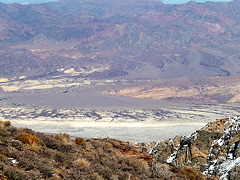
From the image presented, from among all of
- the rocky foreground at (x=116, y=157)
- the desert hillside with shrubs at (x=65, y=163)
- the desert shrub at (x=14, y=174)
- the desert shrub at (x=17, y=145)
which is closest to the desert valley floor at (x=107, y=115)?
the rocky foreground at (x=116, y=157)

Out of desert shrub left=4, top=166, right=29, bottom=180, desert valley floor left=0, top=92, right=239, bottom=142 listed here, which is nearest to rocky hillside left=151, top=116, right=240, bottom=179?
desert shrub left=4, top=166, right=29, bottom=180

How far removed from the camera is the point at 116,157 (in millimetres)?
11055

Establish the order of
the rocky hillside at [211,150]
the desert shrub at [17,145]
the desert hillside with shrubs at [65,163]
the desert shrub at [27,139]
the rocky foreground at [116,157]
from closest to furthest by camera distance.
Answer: the desert hillside with shrubs at [65,163]
the rocky foreground at [116,157]
the desert shrub at [17,145]
the desert shrub at [27,139]
the rocky hillside at [211,150]

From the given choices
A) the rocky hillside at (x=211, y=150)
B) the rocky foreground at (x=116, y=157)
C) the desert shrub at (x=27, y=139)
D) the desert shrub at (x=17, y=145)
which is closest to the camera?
the rocky foreground at (x=116, y=157)

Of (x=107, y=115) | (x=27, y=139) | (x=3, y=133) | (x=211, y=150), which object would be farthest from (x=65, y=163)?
(x=107, y=115)

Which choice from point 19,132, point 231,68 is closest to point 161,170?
point 19,132

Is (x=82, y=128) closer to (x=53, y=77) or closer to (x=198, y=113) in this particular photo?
(x=198, y=113)

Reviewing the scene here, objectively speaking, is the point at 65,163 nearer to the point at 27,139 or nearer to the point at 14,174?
the point at 27,139

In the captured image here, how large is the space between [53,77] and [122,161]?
166 metres

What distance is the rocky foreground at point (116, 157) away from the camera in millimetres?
8469

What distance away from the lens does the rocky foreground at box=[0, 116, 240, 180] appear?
8.47 m

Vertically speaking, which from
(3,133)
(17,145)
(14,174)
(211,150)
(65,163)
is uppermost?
(3,133)

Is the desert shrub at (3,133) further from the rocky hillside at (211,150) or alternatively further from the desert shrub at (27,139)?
the rocky hillside at (211,150)

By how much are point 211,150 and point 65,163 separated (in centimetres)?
636
